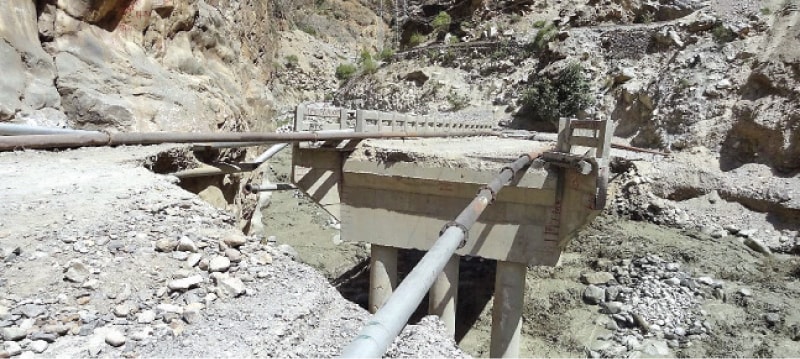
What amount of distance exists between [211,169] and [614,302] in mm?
9785

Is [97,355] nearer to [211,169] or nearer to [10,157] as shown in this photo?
[10,157]

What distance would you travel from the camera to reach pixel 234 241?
12.0ft

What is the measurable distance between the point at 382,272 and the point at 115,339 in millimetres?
8206

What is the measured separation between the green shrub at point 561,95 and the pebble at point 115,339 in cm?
2535

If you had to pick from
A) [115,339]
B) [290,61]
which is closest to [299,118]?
[115,339]

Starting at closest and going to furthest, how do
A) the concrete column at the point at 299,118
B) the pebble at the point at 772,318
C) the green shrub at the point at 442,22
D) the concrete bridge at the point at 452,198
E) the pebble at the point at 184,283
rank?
the pebble at the point at 184,283, the concrete bridge at the point at 452,198, the concrete column at the point at 299,118, the pebble at the point at 772,318, the green shrub at the point at 442,22

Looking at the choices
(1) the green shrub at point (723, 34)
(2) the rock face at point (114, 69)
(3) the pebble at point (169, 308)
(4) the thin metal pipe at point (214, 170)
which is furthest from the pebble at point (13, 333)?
(1) the green shrub at point (723, 34)

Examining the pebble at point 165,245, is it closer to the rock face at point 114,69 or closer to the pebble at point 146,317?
the pebble at point 146,317

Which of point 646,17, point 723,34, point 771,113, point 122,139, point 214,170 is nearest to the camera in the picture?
point 122,139

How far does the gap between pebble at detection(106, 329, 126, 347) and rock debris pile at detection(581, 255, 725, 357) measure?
9633 millimetres

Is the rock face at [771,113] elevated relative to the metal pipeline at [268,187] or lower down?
elevated

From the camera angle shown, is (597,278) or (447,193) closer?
(447,193)

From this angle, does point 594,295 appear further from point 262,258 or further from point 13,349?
point 13,349

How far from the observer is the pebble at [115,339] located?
249 cm
